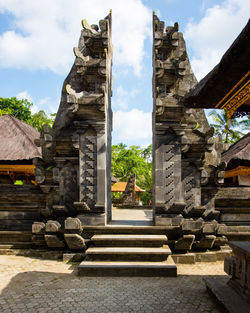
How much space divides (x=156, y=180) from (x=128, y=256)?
2.26 meters

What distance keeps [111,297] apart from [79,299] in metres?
0.56

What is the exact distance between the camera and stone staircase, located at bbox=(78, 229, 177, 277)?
5.52 metres

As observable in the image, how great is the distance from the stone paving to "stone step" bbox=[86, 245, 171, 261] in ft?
1.75

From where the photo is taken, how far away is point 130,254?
5918mm

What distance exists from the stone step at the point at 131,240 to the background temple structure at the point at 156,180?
0.04m

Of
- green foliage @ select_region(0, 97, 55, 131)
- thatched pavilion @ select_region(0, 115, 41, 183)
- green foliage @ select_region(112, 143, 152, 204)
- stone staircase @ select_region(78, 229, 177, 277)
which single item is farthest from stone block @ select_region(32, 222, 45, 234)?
green foliage @ select_region(112, 143, 152, 204)

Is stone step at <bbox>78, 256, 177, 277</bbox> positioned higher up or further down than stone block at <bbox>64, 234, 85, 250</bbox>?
further down

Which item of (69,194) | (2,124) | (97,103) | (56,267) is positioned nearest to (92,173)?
(69,194)

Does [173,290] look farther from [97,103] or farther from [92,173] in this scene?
[97,103]

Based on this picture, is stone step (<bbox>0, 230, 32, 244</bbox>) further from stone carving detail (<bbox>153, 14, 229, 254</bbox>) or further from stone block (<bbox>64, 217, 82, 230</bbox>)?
stone carving detail (<bbox>153, 14, 229, 254</bbox>)

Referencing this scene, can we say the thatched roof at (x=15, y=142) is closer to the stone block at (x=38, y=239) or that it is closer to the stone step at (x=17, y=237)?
the stone step at (x=17, y=237)

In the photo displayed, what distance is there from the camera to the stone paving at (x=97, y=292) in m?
4.09

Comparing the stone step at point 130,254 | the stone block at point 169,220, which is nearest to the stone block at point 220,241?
the stone block at point 169,220

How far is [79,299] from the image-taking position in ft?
14.5
